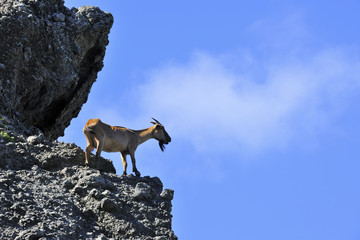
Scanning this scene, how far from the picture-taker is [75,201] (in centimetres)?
1388

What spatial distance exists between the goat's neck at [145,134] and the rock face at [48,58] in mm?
2887

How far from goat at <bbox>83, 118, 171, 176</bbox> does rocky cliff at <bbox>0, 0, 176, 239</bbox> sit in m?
0.42

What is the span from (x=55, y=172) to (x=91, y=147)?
1475 mm

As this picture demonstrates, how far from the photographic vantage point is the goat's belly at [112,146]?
16.6 m

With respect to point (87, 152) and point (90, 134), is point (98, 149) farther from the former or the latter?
point (90, 134)

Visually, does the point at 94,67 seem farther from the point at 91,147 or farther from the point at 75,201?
the point at 75,201

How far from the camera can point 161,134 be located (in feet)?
62.4

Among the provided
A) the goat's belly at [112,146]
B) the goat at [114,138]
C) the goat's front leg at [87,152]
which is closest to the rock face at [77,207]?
the goat's front leg at [87,152]

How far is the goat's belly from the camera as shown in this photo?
16.6 meters

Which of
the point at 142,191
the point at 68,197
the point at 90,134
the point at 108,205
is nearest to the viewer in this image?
the point at 108,205

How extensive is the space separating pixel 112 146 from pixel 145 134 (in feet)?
6.15

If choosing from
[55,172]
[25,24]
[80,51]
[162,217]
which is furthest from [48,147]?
[80,51]

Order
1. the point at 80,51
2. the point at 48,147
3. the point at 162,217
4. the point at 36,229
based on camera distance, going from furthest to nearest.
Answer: the point at 80,51
the point at 48,147
the point at 162,217
the point at 36,229

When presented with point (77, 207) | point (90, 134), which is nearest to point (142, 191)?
point (77, 207)
